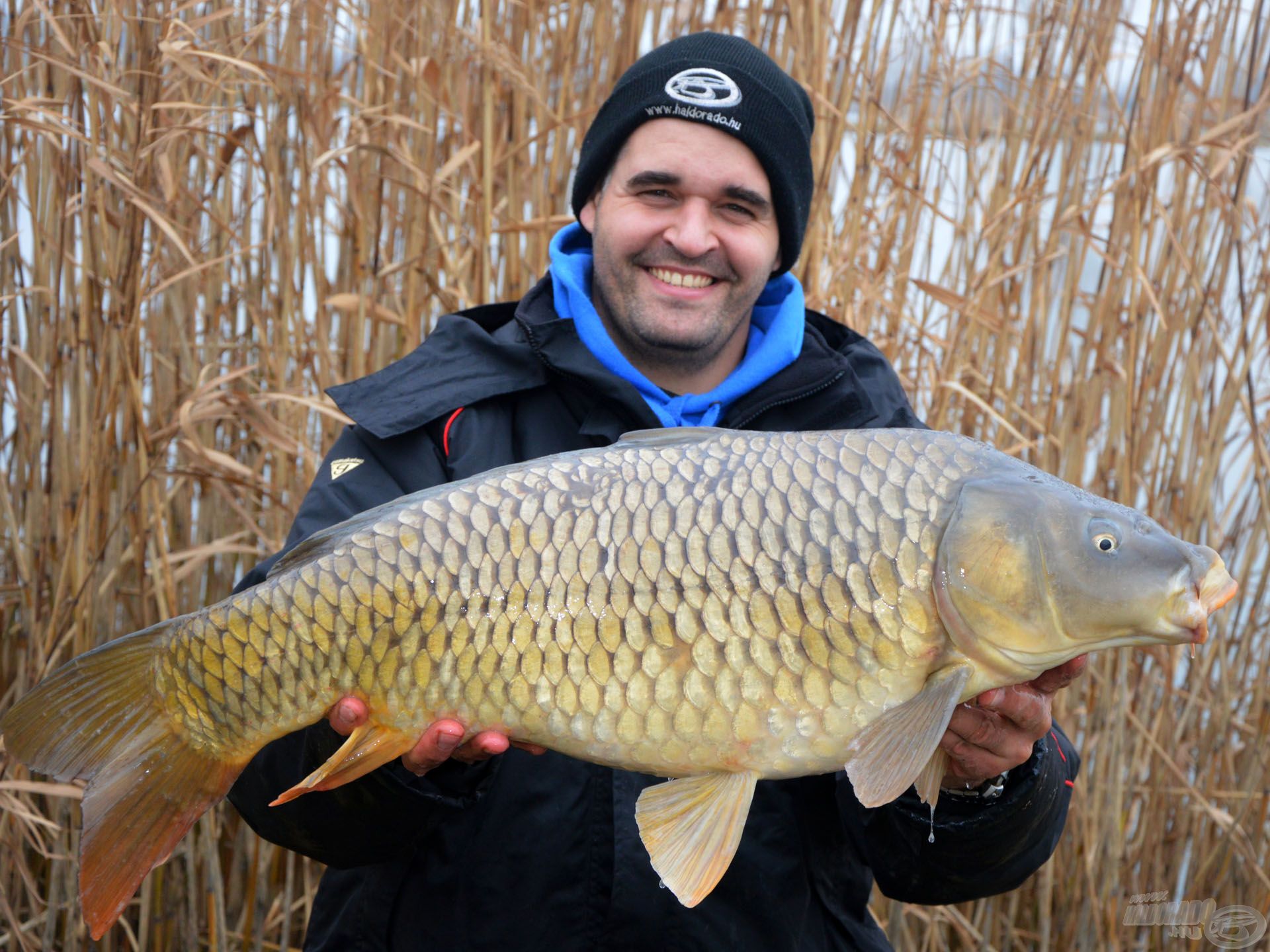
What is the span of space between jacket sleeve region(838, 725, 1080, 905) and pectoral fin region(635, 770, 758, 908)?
12.4 inches

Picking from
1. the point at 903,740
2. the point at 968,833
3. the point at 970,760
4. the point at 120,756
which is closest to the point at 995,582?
the point at 903,740

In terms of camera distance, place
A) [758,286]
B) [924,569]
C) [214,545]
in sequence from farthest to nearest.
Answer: [214,545]
[758,286]
[924,569]

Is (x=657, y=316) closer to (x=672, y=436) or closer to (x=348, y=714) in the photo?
(x=672, y=436)

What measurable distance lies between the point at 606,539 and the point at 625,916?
475 mm

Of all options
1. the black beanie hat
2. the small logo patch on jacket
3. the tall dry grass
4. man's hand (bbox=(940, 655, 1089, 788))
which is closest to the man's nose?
the black beanie hat

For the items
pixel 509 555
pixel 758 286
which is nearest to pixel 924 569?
pixel 509 555

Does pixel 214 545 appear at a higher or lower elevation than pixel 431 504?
lower

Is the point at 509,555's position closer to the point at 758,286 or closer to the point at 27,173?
the point at 758,286

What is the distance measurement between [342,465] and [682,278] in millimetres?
518

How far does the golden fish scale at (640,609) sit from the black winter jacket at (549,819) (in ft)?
0.59

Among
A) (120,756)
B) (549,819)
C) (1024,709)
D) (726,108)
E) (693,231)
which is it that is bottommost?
(549,819)

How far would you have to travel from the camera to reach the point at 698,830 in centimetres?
109

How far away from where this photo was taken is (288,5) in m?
2.04

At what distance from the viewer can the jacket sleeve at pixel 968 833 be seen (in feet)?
4.33
